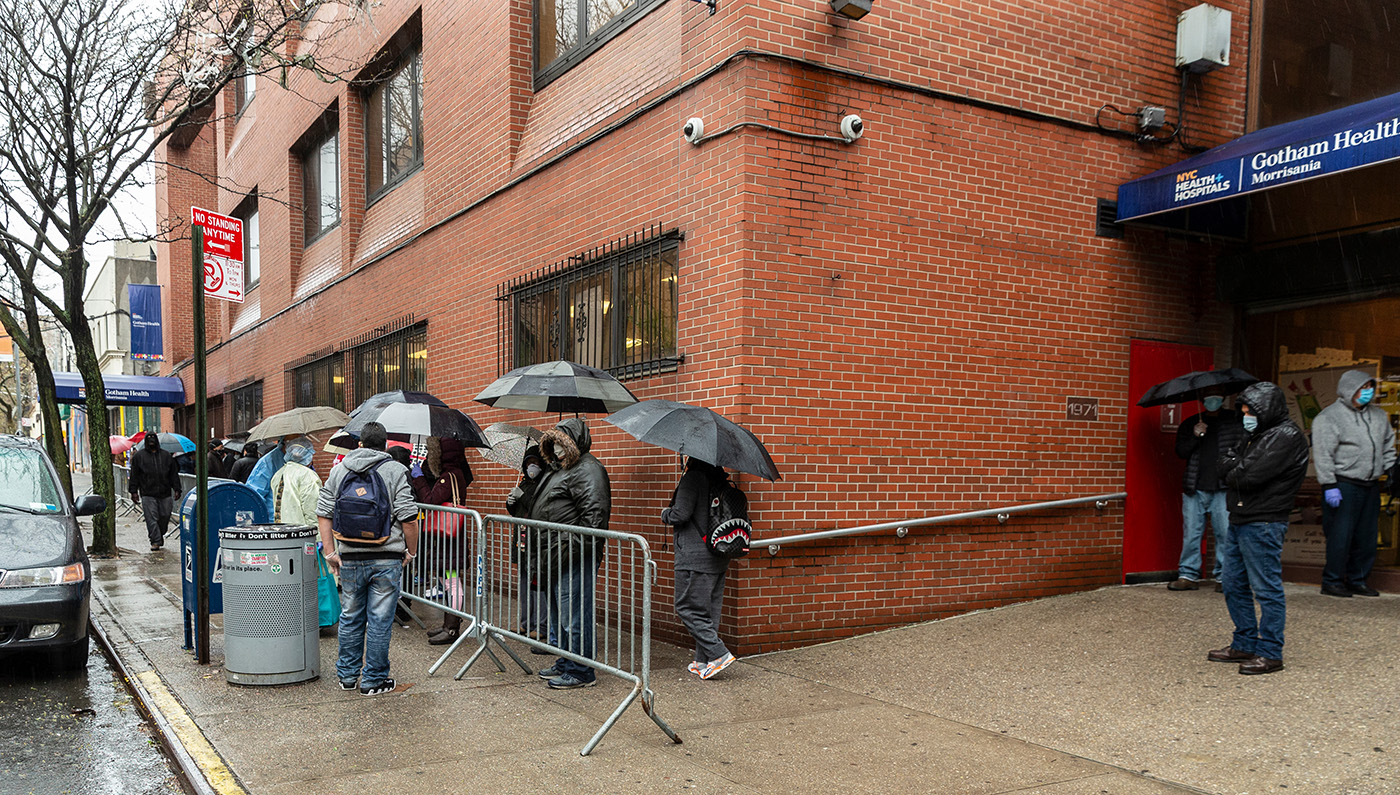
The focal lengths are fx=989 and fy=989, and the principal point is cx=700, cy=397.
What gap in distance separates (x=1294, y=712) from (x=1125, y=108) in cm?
569

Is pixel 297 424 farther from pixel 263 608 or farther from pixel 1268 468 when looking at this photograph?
pixel 1268 468

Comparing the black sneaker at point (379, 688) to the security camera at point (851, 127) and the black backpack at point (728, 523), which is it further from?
the security camera at point (851, 127)

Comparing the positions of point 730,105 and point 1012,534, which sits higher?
point 730,105

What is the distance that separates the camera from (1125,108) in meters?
9.06

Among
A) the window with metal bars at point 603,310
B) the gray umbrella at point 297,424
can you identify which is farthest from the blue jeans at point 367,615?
the gray umbrella at point 297,424

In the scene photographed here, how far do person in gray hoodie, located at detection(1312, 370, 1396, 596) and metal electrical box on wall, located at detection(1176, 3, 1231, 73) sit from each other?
3167 mm

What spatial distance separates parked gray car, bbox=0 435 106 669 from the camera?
669 centimetres

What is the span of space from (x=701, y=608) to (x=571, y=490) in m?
1.20

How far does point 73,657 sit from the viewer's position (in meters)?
7.30

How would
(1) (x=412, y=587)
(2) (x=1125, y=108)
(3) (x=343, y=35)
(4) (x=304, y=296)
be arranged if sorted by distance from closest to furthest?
(1) (x=412, y=587)
(2) (x=1125, y=108)
(3) (x=343, y=35)
(4) (x=304, y=296)

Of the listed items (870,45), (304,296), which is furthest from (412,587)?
(304,296)

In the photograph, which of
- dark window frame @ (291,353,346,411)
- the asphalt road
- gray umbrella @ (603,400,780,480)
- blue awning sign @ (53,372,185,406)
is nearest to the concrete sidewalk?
the asphalt road

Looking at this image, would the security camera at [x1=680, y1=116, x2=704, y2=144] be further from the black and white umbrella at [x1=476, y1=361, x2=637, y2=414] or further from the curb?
the curb

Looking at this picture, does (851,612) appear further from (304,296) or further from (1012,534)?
(304,296)
